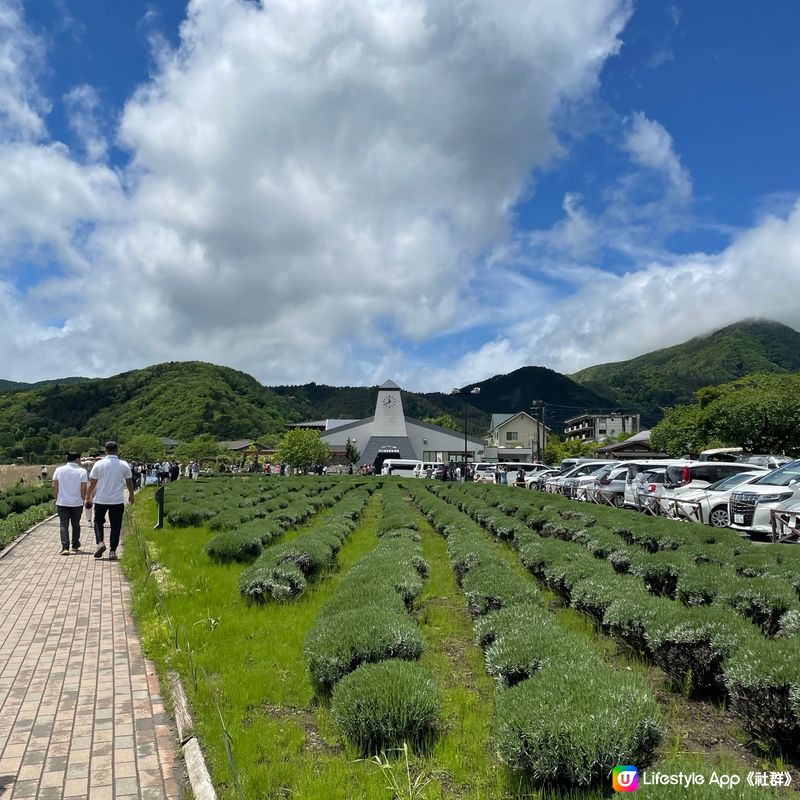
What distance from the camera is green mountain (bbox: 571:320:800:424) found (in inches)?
5418

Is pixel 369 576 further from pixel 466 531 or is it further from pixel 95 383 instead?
pixel 95 383

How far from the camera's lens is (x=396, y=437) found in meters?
78.5

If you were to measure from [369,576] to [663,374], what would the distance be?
168m

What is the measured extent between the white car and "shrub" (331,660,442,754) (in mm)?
13778

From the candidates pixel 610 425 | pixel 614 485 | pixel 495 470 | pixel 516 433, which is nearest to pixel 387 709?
pixel 614 485

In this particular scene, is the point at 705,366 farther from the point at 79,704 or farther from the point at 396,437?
the point at 79,704

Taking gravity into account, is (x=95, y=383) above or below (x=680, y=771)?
above

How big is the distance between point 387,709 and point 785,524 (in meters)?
11.5

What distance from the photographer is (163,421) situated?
9900 centimetres

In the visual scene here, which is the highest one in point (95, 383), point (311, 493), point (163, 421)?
point (95, 383)

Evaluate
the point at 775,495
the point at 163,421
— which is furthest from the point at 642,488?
the point at 163,421

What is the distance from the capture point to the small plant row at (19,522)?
12016mm

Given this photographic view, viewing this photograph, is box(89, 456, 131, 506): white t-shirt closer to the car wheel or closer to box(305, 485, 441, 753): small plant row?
box(305, 485, 441, 753): small plant row

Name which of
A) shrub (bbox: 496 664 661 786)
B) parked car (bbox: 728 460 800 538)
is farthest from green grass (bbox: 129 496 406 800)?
parked car (bbox: 728 460 800 538)
